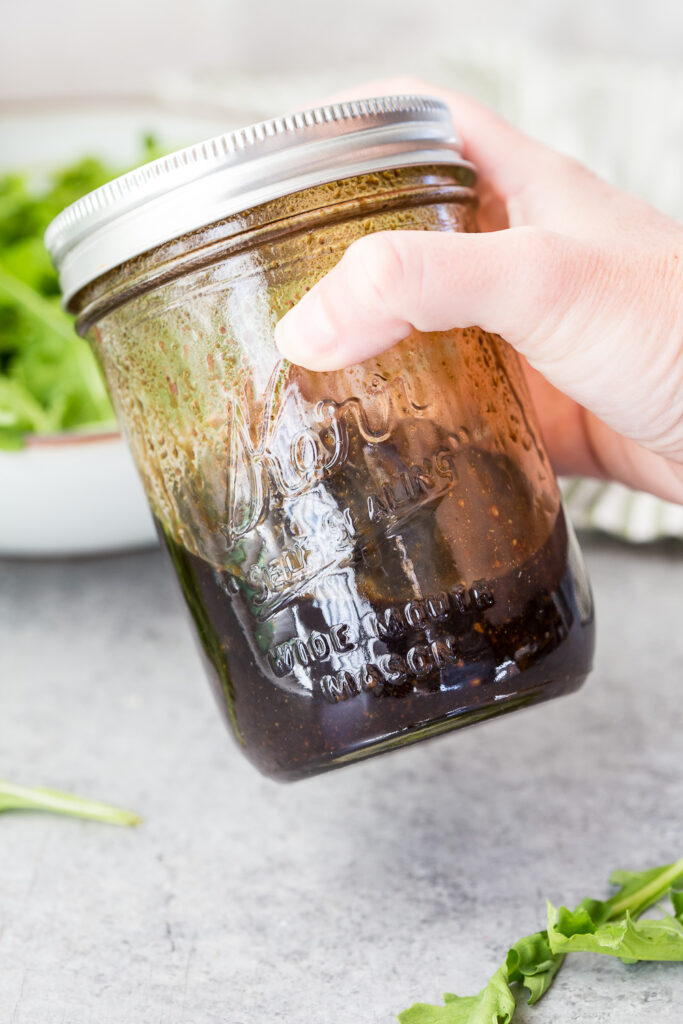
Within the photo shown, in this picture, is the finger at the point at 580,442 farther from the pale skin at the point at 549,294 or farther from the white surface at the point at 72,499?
the white surface at the point at 72,499

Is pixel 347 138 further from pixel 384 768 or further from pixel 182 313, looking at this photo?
pixel 384 768

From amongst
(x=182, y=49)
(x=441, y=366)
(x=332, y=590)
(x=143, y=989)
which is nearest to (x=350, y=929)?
(x=143, y=989)

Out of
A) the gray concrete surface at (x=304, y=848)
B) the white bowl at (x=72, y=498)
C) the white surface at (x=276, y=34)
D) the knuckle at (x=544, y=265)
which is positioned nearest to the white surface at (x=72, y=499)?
the white bowl at (x=72, y=498)

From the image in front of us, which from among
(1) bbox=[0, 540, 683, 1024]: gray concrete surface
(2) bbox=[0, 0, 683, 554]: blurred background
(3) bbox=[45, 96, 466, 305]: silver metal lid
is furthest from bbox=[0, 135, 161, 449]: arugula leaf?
(3) bbox=[45, 96, 466, 305]: silver metal lid

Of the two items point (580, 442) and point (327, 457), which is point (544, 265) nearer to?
point (327, 457)

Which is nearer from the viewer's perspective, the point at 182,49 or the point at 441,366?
the point at 441,366

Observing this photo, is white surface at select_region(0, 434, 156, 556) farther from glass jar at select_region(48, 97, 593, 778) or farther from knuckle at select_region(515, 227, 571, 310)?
knuckle at select_region(515, 227, 571, 310)
